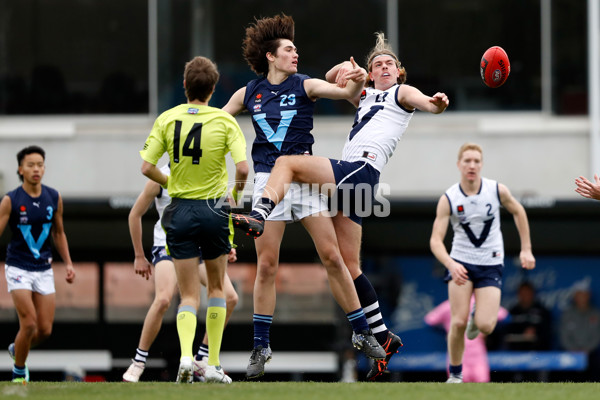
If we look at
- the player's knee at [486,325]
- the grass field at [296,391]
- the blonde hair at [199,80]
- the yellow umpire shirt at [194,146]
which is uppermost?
the blonde hair at [199,80]

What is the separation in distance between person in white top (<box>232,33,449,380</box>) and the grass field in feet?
2.58

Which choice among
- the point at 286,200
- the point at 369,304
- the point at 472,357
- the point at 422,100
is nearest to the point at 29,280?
the point at 286,200

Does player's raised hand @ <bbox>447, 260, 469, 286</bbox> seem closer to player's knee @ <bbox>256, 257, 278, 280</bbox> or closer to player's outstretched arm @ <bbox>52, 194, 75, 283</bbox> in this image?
player's knee @ <bbox>256, 257, 278, 280</bbox>

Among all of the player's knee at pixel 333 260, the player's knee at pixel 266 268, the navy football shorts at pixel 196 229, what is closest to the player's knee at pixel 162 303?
the player's knee at pixel 266 268

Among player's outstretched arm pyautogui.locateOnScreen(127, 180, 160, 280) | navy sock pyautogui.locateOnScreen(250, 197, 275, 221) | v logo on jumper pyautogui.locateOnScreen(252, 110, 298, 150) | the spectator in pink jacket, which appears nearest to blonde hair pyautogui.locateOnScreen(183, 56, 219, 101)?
v logo on jumper pyautogui.locateOnScreen(252, 110, 298, 150)

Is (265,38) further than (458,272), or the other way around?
(458,272)

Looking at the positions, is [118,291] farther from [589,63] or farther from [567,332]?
[589,63]

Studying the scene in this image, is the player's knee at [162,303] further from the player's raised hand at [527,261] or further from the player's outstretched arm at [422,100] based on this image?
the player's raised hand at [527,261]

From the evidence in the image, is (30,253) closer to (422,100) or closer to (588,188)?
(422,100)

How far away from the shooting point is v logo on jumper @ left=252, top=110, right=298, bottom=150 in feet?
28.5

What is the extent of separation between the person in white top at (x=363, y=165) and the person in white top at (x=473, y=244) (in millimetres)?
1682

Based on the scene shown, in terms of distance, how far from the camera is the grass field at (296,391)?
7387 millimetres

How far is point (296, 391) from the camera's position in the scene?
790 cm

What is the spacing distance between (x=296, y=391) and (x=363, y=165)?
2.01 m
